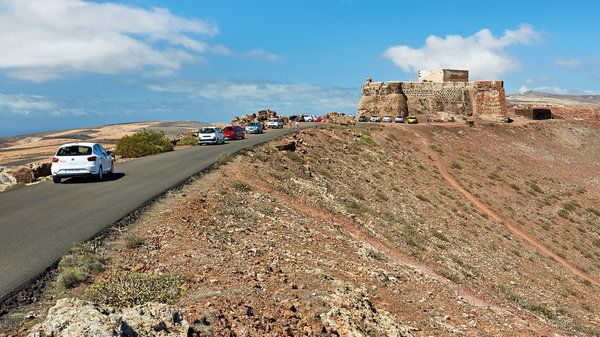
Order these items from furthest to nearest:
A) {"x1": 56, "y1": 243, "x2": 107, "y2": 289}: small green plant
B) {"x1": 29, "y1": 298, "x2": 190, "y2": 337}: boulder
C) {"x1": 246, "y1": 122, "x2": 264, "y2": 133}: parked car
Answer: {"x1": 246, "y1": 122, "x2": 264, "y2": 133}: parked car → {"x1": 56, "y1": 243, "x2": 107, "y2": 289}: small green plant → {"x1": 29, "y1": 298, "x2": 190, "y2": 337}: boulder

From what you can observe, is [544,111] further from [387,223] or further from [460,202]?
Answer: [387,223]

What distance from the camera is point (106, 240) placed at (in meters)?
10.5

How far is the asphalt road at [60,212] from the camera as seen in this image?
8.98 metres

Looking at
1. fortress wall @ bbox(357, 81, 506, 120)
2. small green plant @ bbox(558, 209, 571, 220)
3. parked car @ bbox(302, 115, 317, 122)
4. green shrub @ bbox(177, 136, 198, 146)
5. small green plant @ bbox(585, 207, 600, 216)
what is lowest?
small green plant @ bbox(585, 207, 600, 216)

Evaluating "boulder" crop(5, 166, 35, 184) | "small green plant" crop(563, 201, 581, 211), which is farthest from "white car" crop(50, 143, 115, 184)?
"small green plant" crop(563, 201, 581, 211)

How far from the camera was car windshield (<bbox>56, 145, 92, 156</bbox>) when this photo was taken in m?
19.1

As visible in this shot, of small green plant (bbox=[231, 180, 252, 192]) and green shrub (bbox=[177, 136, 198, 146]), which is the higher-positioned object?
green shrub (bbox=[177, 136, 198, 146])

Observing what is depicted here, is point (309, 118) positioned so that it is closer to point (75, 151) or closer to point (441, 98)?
point (441, 98)

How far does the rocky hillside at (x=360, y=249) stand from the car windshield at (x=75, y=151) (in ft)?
18.6

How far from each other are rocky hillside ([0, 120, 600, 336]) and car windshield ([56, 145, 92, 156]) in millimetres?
5668

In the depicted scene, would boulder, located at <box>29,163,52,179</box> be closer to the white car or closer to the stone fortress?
the white car

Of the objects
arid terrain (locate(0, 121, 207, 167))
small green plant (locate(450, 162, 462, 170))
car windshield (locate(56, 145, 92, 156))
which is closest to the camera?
car windshield (locate(56, 145, 92, 156))

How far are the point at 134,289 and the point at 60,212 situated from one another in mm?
7453

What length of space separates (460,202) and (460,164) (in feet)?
55.5
